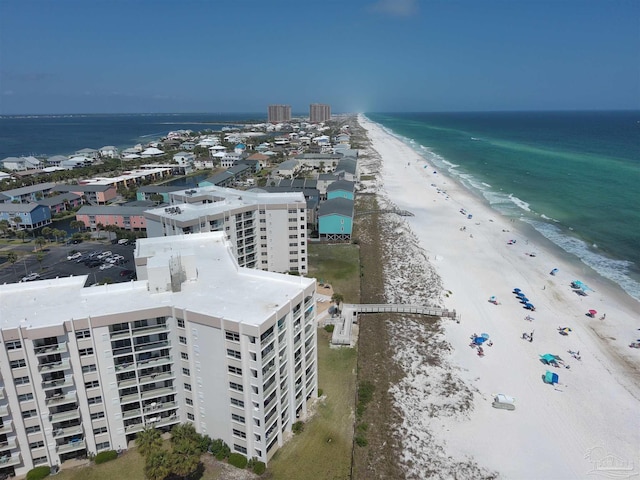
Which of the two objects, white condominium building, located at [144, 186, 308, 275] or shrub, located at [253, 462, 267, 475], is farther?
white condominium building, located at [144, 186, 308, 275]

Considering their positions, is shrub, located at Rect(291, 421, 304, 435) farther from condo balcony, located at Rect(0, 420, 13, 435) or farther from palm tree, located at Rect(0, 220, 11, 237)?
palm tree, located at Rect(0, 220, 11, 237)

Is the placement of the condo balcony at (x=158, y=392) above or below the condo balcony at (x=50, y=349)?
below

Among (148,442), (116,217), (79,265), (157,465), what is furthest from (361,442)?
(116,217)

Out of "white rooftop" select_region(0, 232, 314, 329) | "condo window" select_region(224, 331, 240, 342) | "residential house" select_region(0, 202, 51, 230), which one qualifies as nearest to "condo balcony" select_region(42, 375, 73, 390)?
"white rooftop" select_region(0, 232, 314, 329)

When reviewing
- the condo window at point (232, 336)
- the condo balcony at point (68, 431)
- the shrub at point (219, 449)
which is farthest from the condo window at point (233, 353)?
the condo balcony at point (68, 431)

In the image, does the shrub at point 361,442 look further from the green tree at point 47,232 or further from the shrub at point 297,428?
the green tree at point 47,232

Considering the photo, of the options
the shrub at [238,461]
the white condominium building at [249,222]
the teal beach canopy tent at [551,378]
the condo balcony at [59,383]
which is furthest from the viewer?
the white condominium building at [249,222]

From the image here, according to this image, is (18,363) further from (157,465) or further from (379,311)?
(379,311)
